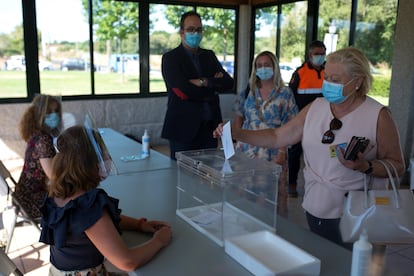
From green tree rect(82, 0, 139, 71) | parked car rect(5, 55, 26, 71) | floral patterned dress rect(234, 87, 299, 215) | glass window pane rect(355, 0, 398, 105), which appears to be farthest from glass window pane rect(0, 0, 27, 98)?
glass window pane rect(355, 0, 398, 105)

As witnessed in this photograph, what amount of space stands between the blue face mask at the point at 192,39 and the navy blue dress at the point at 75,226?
153 cm

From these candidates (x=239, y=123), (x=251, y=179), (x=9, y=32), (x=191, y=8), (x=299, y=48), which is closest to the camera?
(x=251, y=179)

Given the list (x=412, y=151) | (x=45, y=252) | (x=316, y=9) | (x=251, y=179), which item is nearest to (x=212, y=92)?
(x=251, y=179)

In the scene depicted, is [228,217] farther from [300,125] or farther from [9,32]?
[9,32]

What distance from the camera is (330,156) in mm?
1710

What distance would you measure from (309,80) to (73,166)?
3388 millimetres

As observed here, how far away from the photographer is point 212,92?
2.79 m

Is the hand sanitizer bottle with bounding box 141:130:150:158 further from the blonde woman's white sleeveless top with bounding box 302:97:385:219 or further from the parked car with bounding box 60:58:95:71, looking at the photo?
the parked car with bounding box 60:58:95:71

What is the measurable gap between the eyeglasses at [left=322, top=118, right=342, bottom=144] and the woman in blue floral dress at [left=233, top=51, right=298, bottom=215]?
3.37 feet

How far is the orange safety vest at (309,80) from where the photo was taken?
4352 millimetres

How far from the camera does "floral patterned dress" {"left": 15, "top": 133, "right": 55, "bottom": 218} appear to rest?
2572 millimetres

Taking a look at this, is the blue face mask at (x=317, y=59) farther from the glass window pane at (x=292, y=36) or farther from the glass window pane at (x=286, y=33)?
the glass window pane at (x=286, y=33)

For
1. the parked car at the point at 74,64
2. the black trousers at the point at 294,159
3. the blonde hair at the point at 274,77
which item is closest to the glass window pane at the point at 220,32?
the parked car at the point at 74,64

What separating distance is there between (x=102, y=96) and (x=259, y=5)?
9.56 ft
